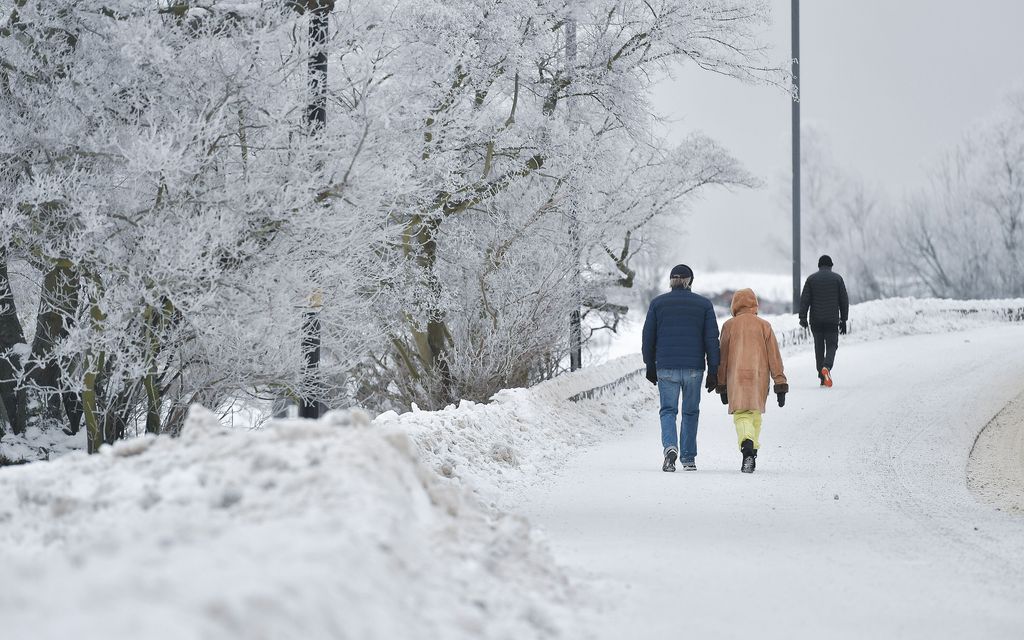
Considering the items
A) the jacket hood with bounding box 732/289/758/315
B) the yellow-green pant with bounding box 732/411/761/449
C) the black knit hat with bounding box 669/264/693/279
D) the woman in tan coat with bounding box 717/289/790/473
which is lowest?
the yellow-green pant with bounding box 732/411/761/449

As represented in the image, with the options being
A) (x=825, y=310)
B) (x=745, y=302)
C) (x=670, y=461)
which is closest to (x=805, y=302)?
(x=825, y=310)

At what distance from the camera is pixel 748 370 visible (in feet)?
34.9

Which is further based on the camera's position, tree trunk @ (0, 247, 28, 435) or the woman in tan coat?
tree trunk @ (0, 247, 28, 435)

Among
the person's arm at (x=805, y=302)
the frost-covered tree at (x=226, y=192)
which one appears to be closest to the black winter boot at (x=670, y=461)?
the frost-covered tree at (x=226, y=192)

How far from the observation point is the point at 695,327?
10.8m

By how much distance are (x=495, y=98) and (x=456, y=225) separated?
1957 mm

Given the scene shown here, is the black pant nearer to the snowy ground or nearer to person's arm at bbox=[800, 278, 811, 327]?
person's arm at bbox=[800, 278, 811, 327]

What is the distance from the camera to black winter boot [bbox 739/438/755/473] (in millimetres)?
10422

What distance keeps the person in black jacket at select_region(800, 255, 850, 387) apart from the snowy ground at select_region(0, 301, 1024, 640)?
21.1ft

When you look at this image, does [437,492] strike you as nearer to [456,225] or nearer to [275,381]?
[275,381]

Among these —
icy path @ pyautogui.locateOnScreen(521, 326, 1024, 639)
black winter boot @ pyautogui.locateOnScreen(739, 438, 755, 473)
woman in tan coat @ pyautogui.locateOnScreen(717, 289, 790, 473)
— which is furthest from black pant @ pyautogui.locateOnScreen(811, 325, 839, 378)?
black winter boot @ pyautogui.locateOnScreen(739, 438, 755, 473)

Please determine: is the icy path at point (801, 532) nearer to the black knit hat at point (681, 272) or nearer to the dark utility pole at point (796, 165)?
the black knit hat at point (681, 272)

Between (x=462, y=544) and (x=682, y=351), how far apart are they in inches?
227

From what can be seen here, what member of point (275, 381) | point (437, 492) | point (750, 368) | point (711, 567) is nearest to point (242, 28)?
point (275, 381)
